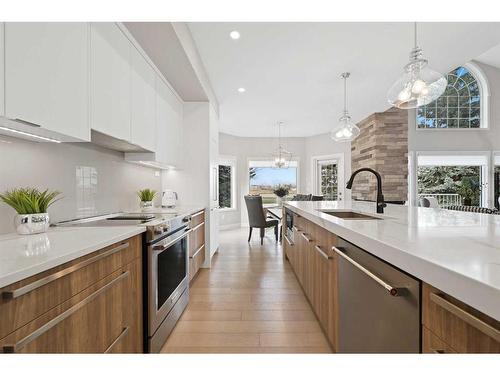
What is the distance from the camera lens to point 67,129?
130 cm

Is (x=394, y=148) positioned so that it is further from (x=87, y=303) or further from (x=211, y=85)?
(x=87, y=303)

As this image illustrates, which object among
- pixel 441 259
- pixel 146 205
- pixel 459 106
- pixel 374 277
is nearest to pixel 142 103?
pixel 146 205

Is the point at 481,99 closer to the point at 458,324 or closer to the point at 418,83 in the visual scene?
the point at 418,83

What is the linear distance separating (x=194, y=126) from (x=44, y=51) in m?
2.52

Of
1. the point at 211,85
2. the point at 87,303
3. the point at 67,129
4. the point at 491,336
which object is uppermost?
the point at 211,85

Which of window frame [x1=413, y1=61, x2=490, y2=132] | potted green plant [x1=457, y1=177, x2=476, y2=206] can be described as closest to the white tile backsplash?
window frame [x1=413, y1=61, x2=490, y2=132]

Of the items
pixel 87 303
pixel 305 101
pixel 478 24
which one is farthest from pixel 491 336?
pixel 305 101

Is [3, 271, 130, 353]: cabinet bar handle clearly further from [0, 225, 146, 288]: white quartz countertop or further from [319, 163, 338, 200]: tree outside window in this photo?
[319, 163, 338, 200]: tree outside window

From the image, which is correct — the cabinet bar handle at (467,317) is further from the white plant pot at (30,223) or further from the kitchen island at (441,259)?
the white plant pot at (30,223)

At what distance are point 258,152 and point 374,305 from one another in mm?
6977

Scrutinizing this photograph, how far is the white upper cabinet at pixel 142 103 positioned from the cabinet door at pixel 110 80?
9 centimetres

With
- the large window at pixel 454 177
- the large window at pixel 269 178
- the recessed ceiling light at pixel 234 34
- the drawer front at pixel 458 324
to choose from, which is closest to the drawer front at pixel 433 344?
the drawer front at pixel 458 324

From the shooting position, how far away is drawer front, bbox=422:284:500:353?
551mm

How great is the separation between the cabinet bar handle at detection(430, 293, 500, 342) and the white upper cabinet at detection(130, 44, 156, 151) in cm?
207
